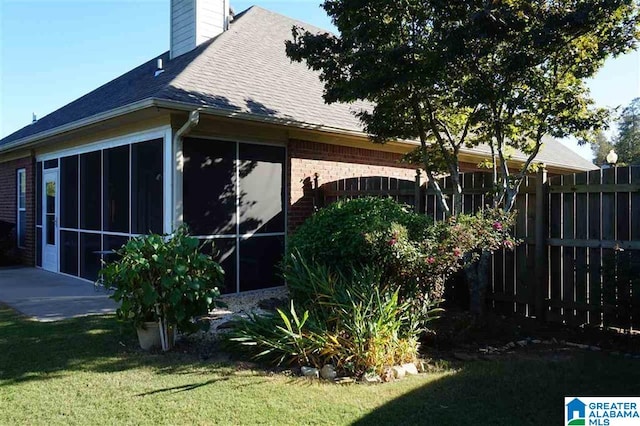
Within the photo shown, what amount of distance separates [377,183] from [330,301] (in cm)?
396

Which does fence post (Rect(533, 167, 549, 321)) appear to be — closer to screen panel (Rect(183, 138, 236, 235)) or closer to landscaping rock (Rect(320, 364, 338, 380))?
landscaping rock (Rect(320, 364, 338, 380))

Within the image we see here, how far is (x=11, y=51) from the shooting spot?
1097 cm

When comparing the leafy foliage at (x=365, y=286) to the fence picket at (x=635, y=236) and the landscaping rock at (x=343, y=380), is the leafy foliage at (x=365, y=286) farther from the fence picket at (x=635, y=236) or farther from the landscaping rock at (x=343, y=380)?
the fence picket at (x=635, y=236)

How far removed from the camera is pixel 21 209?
44.9 ft

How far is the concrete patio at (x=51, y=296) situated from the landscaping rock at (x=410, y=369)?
478 cm

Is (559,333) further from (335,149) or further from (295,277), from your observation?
(335,149)

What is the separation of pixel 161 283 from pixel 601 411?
410 cm

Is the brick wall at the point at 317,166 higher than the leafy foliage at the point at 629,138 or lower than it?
lower

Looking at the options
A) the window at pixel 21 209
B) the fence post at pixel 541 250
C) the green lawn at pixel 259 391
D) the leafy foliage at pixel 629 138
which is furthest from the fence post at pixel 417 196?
the leafy foliage at pixel 629 138

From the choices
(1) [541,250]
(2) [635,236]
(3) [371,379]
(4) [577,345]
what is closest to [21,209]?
(3) [371,379]

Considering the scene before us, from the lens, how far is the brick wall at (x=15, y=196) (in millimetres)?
12655

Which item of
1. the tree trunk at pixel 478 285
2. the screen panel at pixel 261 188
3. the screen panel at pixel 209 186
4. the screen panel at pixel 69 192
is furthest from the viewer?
the screen panel at pixel 69 192

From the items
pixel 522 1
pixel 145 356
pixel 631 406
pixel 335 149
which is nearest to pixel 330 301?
pixel 145 356

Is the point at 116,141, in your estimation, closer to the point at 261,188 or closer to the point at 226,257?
the point at 261,188
